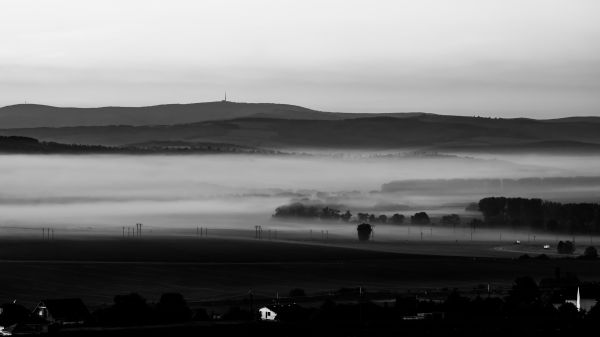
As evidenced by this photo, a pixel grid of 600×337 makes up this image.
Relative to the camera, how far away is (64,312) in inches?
5212

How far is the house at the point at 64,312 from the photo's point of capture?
129 meters

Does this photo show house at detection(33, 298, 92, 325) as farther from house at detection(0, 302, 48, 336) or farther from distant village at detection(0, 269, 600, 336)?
house at detection(0, 302, 48, 336)

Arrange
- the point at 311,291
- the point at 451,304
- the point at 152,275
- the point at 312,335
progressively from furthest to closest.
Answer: the point at 152,275, the point at 311,291, the point at 451,304, the point at 312,335

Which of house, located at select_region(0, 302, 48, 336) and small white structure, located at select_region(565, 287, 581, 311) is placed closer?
house, located at select_region(0, 302, 48, 336)

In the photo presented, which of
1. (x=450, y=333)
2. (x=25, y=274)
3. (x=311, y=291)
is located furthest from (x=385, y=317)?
(x=25, y=274)

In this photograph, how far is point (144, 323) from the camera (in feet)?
405

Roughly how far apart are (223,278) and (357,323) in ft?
269

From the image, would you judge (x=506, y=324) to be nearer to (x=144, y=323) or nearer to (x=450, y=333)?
(x=450, y=333)

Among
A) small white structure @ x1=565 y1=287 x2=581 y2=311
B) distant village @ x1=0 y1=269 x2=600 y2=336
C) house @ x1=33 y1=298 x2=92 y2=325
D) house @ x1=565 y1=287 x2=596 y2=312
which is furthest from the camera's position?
house @ x1=565 y1=287 x2=596 y2=312

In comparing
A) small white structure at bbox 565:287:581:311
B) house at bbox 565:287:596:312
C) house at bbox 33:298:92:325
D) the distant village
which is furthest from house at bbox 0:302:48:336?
house at bbox 565:287:596:312

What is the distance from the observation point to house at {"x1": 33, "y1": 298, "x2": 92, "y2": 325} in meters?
129

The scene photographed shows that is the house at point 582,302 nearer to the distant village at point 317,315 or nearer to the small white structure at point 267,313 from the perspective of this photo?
the distant village at point 317,315

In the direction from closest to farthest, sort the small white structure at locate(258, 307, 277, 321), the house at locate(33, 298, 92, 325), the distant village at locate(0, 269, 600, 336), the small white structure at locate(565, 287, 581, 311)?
the distant village at locate(0, 269, 600, 336), the house at locate(33, 298, 92, 325), the small white structure at locate(258, 307, 277, 321), the small white structure at locate(565, 287, 581, 311)

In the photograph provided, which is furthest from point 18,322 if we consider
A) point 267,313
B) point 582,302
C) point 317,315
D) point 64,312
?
point 582,302
